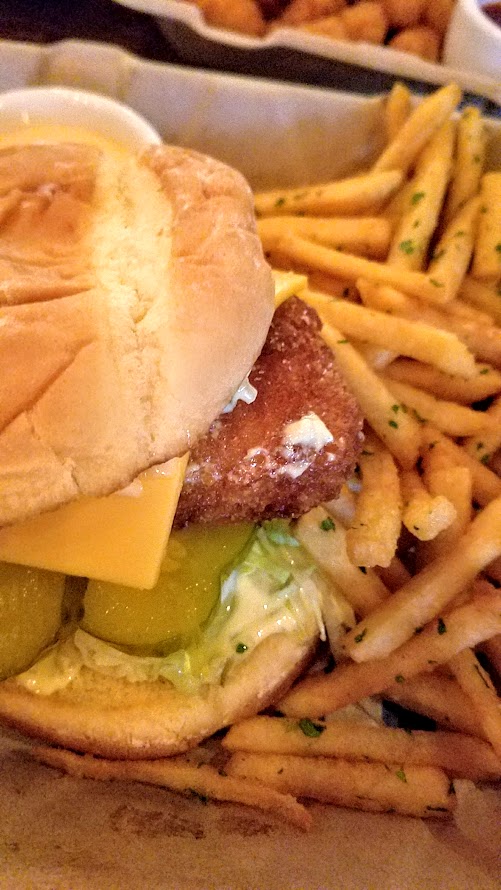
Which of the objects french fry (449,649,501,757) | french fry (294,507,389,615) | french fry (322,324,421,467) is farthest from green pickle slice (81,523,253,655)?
french fry (449,649,501,757)

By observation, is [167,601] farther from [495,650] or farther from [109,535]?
[495,650]

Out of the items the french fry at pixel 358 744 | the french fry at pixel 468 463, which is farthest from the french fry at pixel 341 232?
the french fry at pixel 358 744

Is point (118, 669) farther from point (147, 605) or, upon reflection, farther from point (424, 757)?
point (424, 757)

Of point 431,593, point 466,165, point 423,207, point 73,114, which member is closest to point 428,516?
point 431,593

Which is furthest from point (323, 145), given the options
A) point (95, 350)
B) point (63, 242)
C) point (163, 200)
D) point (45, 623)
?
point (45, 623)

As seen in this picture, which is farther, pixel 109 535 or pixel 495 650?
pixel 495 650

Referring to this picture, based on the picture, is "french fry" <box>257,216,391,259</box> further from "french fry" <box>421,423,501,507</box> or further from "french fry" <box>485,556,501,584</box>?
"french fry" <box>485,556,501,584</box>
